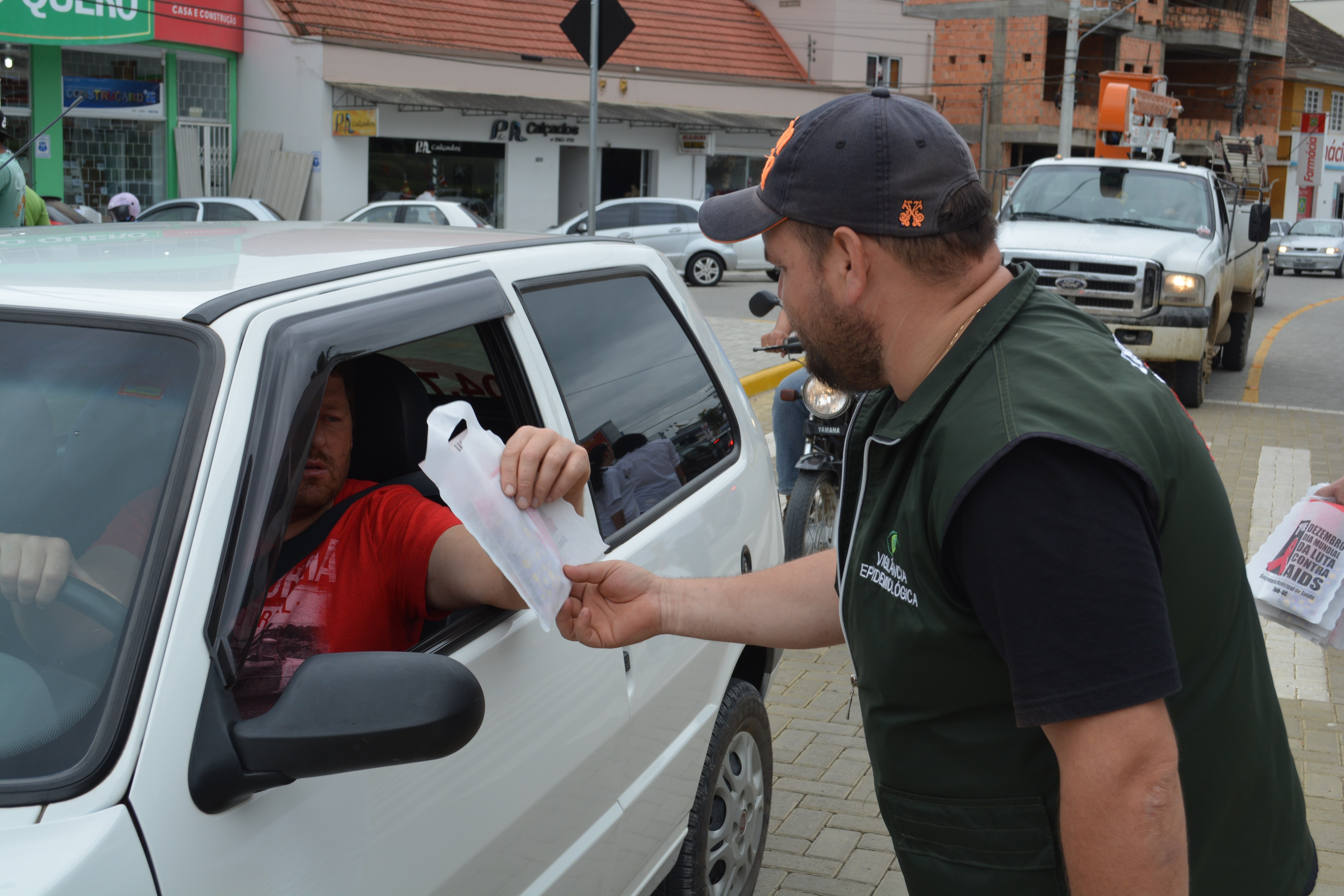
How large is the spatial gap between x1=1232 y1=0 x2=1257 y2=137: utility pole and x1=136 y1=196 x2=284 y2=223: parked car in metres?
35.5

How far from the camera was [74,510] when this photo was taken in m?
1.76

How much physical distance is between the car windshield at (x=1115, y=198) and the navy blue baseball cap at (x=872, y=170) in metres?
11.4

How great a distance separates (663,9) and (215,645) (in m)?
33.9

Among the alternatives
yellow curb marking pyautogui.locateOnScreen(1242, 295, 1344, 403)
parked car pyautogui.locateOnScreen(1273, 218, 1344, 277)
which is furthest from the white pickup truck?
parked car pyautogui.locateOnScreen(1273, 218, 1344, 277)

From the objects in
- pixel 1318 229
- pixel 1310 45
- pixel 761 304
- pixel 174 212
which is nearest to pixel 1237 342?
pixel 761 304

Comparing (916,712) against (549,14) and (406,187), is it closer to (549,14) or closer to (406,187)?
(406,187)

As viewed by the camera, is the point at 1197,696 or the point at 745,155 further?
the point at 745,155

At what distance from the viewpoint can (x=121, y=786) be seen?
1484 mm

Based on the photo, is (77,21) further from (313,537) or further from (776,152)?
(776,152)

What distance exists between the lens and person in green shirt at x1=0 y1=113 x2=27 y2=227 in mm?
6879

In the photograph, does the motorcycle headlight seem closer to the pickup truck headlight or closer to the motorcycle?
the motorcycle

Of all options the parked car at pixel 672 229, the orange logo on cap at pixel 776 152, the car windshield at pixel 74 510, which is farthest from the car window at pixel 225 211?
the orange logo on cap at pixel 776 152

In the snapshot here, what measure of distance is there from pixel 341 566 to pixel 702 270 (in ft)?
69.5

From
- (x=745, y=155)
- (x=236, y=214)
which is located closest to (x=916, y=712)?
(x=236, y=214)
